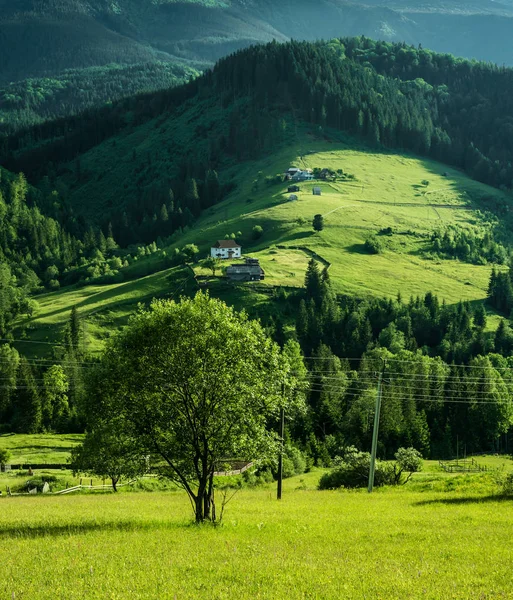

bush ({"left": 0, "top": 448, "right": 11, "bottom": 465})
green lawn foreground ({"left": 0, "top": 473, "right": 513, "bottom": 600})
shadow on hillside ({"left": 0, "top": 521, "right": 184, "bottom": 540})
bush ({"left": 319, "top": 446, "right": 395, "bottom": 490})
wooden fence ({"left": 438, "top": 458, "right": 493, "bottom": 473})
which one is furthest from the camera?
bush ({"left": 0, "top": 448, "right": 11, "bottom": 465})

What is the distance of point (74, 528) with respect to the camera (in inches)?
1358

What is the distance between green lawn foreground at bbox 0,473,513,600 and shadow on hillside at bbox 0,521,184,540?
64 mm

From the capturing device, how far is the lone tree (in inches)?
1414

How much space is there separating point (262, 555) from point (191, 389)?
39.5 ft

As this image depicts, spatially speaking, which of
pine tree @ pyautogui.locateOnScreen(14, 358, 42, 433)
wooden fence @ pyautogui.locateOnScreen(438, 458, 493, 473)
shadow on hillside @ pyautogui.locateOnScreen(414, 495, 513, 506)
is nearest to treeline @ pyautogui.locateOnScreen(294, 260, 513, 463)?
wooden fence @ pyautogui.locateOnScreen(438, 458, 493, 473)

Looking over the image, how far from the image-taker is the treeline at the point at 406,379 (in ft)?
410

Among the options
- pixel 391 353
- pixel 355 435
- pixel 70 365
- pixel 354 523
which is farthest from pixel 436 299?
pixel 354 523

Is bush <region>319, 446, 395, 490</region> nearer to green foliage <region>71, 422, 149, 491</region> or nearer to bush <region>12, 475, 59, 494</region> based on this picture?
bush <region>12, 475, 59, 494</region>

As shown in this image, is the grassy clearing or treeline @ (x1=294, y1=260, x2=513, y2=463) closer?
the grassy clearing

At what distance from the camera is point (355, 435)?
419 feet

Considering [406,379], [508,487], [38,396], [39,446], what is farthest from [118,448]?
[38,396]

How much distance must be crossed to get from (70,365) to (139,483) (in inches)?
3626

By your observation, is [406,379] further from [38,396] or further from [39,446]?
[38,396]

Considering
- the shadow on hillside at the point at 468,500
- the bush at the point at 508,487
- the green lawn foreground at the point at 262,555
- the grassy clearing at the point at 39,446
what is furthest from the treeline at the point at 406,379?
the green lawn foreground at the point at 262,555
